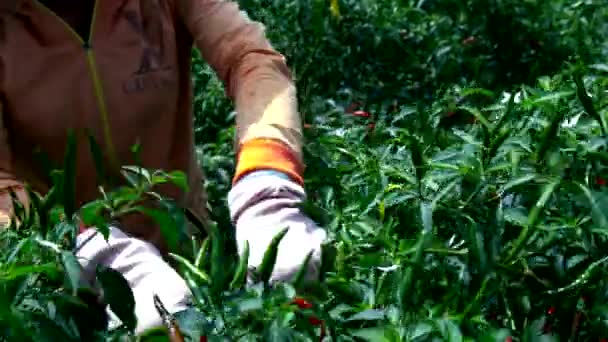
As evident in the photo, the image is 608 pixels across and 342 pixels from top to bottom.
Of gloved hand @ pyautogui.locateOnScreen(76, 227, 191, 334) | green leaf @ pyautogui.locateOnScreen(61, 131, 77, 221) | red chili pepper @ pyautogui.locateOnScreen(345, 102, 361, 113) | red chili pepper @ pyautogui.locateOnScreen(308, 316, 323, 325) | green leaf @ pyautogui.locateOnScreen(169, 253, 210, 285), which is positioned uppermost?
green leaf @ pyautogui.locateOnScreen(61, 131, 77, 221)

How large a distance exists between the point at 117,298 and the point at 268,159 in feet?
1.39

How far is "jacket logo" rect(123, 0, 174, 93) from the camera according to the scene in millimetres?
1600

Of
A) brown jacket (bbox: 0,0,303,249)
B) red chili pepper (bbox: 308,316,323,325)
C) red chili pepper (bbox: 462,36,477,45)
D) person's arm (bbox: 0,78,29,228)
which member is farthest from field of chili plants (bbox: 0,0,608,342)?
red chili pepper (bbox: 462,36,477,45)

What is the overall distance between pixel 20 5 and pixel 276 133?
1.64 feet

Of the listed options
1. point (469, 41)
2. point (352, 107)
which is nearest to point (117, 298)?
point (352, 107)

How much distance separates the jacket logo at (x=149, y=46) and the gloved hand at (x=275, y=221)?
462 millimetres

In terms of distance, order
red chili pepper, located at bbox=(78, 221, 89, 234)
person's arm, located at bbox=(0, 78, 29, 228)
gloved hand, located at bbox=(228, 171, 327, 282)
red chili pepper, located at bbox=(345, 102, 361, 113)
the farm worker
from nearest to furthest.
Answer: red chili pepper, located at bbox=(78, 221, 89, 234), gloved hand, located at bbox=(228, 171, 327, 282), person's arm, located at bbox=(0, 78, 29, 228), the farm worker, red chili pepper, located at bbox=(345, 102, 361, 113)

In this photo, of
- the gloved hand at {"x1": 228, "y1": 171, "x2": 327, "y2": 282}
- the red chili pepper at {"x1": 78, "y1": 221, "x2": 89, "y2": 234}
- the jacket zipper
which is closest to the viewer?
the red chili pepper at {"x1": 78, "y1": 221, "x2": 89, "y2": 234}

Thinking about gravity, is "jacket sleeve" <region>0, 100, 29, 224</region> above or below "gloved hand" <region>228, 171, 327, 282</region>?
below

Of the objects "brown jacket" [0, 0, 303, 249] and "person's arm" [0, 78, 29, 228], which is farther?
"brown jacket" [0, 0, 303, 249]

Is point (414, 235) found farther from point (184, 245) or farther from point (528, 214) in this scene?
point (184, 245)

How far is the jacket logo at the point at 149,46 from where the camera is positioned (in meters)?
1.60

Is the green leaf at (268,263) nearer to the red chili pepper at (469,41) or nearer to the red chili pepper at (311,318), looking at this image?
the red chili pepper at (311,318)

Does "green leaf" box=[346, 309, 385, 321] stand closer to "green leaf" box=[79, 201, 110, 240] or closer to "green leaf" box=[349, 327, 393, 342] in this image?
"green leaf" box=[349, 327, 393, 342]
